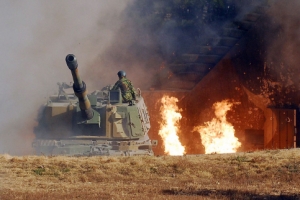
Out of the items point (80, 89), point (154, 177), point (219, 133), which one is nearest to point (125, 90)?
point (80, 89)

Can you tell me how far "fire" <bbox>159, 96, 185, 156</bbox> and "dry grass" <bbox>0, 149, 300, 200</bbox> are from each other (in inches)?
397

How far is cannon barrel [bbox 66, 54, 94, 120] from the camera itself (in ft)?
49.9

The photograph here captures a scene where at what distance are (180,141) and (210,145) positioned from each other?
1825 mm

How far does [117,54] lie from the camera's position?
2927 cm

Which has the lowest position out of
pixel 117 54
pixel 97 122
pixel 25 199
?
pixel 25 199

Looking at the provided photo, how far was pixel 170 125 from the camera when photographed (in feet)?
89.8

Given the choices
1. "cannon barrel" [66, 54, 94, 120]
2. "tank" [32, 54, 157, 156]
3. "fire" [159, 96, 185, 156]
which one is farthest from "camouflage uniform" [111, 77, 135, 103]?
"fire" [159, 96, 185, 156]

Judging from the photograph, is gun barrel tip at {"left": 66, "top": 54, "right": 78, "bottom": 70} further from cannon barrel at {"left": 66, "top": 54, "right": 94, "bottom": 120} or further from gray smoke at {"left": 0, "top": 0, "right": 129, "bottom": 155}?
gray smoke at {"left": 0, "top": 0, "right": 129, "bottom": 155}

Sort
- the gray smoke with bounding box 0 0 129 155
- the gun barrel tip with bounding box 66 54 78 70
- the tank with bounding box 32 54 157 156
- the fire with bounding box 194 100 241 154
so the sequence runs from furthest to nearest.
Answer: the fire with bounding box 194 100 241 154, the gray smoke with bounding box 0 0 129 155, the tank with bounding box 32 54 157 156, the gun barrel tip with bounding box 66 54 78 70

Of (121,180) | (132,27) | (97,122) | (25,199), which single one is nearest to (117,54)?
(132,27)

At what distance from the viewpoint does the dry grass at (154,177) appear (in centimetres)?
1099

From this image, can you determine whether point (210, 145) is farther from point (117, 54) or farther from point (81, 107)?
point (81, 107)

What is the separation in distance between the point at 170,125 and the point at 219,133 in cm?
238

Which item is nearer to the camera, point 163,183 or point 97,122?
point 163,183
